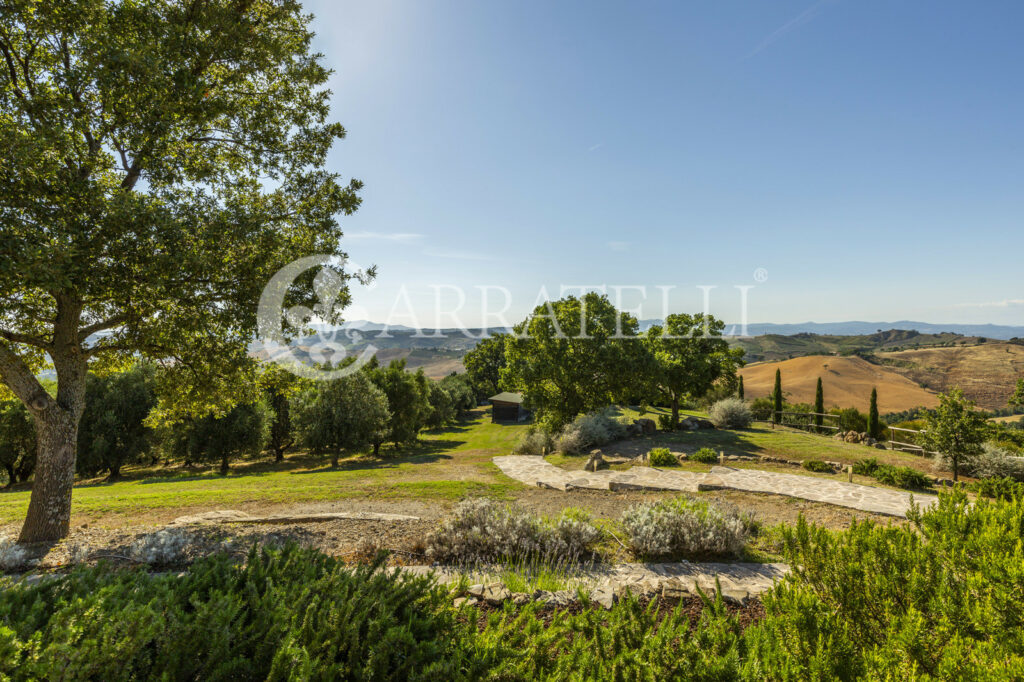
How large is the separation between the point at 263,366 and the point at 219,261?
2.60 m

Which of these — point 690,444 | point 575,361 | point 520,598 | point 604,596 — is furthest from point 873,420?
point 520,598

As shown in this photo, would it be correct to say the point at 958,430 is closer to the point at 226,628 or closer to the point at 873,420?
the point at 873,420

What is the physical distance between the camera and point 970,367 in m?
55.1

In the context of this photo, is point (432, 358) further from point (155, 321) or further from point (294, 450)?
point (155, 321)

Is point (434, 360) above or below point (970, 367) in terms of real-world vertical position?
below

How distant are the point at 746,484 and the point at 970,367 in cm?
7001

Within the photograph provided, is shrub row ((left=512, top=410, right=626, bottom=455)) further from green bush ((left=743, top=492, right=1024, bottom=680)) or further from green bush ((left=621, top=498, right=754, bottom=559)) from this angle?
green bush ((left=743, top=492, right=1024, bottom=680))

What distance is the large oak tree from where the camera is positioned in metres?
5.50

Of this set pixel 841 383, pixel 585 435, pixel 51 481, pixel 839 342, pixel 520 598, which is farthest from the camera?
pixel 839 342

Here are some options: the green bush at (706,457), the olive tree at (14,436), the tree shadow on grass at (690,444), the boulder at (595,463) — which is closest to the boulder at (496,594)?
the boulder at (595,463)

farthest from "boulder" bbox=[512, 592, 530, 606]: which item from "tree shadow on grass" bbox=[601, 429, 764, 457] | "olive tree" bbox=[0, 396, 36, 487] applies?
"olive tree" bbox=[0, 396, 36, 487]

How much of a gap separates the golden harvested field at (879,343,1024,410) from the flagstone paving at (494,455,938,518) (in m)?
50.6

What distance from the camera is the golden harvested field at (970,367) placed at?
4706 cm

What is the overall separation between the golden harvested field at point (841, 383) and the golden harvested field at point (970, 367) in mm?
3484
